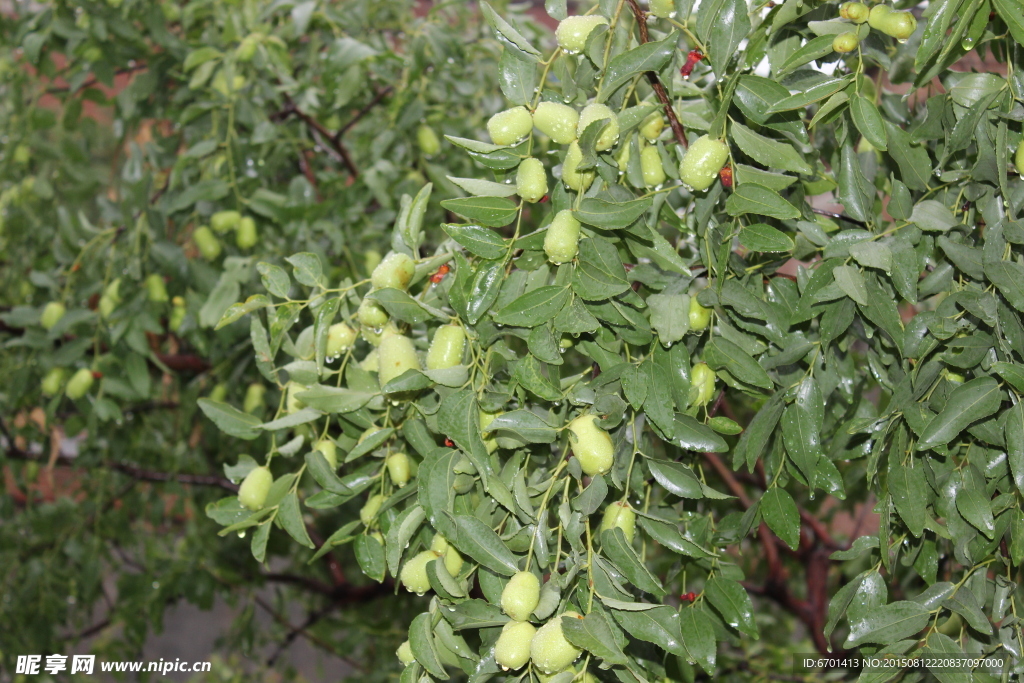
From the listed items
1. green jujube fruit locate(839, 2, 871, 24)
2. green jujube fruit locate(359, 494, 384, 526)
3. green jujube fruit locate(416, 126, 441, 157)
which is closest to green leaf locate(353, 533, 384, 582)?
green jujube fruit locate(359, 494, 384, 526)

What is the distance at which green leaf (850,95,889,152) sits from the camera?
1.56ft

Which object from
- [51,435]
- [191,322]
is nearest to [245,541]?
[51,435]

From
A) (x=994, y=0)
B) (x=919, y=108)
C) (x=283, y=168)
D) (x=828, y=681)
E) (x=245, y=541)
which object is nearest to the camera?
(x=994, y=0)

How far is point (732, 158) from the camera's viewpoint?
50 cm

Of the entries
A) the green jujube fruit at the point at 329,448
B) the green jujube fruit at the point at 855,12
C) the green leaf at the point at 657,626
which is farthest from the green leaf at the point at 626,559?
the green jujube fruit at the point at 855,12

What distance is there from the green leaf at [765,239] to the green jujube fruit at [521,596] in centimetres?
23

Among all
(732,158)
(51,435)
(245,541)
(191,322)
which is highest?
(732,158)

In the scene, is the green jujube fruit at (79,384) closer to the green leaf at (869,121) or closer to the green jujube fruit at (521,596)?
the green jujube fruit at (521,596)

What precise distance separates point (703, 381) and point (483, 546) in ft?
0.62

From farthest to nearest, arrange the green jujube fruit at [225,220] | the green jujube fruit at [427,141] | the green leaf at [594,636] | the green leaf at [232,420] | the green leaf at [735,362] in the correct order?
1. the green jujube fruit at [427,141]
2. the green jujube fruit at [225,220]
3. the green leaf at [232,420]
4. the green leaf at [735,362]
5. the green leaf at [594,636]

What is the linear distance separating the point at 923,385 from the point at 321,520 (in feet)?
3.55

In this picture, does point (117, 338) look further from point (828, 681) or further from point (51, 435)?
point (828, 681)

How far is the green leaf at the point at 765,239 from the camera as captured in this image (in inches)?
19.1

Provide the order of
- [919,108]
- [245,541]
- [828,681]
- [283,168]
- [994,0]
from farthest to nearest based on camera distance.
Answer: [245,541], [283,168], [828,681], [919,108], [994,0]
